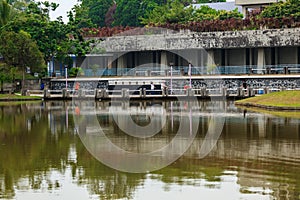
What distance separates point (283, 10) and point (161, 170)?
175 ft

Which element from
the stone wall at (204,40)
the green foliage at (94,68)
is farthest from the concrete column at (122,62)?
the green foliage at (94,68)

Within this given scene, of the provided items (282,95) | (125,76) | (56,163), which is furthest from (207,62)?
(56,163)

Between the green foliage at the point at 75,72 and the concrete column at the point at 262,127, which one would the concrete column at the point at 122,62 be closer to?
the green foliage at the point at 75,72

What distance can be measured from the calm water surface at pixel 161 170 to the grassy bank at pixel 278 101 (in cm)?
1053

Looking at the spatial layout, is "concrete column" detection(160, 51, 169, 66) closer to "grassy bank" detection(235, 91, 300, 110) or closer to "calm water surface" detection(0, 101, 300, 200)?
"grassy bank" detection(235, 91, 300, 110)

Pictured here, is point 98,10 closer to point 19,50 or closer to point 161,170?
point 19,50

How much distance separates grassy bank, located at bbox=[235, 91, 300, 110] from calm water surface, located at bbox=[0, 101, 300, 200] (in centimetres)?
1053

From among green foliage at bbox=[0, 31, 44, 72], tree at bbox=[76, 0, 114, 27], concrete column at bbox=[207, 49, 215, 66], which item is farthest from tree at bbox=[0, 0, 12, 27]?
tree at bbox=[76, 0, 114, 27]

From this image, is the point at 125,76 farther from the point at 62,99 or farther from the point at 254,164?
the point at 254,164

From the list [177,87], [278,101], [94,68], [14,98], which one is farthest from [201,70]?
[278,101]

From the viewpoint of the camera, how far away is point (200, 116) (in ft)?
107

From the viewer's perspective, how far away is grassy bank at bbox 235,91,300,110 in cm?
3625

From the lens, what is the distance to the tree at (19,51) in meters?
54.8

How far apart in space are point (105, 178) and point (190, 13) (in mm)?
65747
